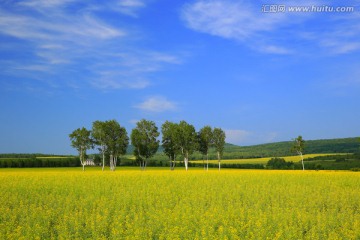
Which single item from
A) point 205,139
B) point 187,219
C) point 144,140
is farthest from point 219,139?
point 187,219

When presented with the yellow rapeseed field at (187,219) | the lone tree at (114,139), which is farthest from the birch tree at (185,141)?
the yellow rapeseed field at (187,219)

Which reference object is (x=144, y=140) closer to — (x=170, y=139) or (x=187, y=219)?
(x=170, y=139)

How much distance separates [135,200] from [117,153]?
251 feet

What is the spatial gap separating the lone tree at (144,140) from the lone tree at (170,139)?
2.36 metres

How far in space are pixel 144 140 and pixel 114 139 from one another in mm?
8302

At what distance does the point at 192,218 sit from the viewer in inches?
640

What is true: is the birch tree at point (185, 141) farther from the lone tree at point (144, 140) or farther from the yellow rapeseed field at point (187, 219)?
the yellow rapeseed field at point (187, 219)

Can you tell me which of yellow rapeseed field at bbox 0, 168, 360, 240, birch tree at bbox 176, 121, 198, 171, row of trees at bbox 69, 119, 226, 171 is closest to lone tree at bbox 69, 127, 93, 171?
row of trees at bbox 69, 119, 226, 171

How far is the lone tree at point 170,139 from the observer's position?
321 feet

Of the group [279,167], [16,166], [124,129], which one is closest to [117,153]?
[124,129]

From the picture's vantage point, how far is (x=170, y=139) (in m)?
99.5

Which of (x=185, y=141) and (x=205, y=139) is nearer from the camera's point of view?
(x=185, y=141)

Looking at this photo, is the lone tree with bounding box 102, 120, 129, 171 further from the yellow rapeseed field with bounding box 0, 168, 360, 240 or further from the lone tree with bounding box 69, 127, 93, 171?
the yellow rapeseed field with bounding box 0, 168, 360, 240

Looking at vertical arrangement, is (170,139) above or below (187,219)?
above
